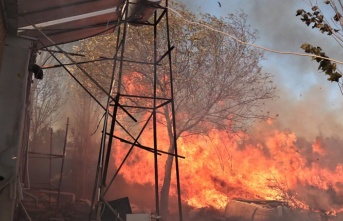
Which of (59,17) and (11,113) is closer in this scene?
(11,113)

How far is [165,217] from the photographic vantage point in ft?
51.7

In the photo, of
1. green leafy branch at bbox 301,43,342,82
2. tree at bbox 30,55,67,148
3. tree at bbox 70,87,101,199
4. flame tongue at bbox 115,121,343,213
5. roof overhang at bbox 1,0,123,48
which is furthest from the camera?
tree at bbox 30,55,67,148

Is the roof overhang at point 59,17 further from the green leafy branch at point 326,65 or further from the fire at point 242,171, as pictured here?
the fire at point 242,171

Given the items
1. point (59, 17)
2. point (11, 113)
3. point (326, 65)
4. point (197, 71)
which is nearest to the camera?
point (326, 65)

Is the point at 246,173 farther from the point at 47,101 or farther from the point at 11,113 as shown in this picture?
the point at 47,101

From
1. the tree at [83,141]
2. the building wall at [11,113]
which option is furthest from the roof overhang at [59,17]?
the tree at [83,141]

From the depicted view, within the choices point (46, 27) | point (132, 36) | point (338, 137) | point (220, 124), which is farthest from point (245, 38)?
point (338, 137)

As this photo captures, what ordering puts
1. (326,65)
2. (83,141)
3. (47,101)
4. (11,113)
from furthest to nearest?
(47,101)
(83,141)
(11,113)
(326,65)

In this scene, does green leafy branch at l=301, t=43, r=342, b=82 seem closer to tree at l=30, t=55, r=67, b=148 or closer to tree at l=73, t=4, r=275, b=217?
tree at l=73, t=4, r=275, b=217

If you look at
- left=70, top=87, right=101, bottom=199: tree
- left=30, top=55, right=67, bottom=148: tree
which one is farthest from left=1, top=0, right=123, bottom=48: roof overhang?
left=30, top=55, right=67, bottom=148: tree

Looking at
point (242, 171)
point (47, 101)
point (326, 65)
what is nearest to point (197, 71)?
point (242, 171)

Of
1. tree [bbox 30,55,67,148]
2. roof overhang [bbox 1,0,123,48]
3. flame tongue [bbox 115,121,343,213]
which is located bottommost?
flame tongue [bbox 115,121,343,213]

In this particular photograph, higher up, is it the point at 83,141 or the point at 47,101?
the point at 47,101

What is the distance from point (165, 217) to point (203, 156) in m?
5.13
